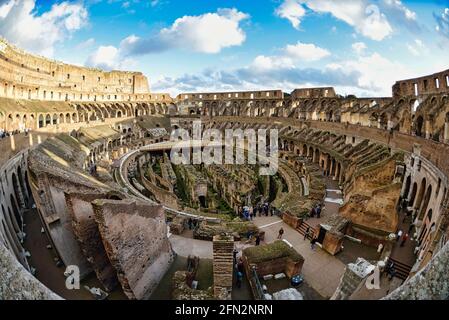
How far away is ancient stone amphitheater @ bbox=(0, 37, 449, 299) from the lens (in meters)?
9.66

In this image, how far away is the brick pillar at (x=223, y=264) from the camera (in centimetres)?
947

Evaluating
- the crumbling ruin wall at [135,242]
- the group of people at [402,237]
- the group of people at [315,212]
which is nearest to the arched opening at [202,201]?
the group of people at [315,212]

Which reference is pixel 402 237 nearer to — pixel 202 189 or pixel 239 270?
pixel 239 270

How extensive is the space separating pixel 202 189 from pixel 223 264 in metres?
13.3

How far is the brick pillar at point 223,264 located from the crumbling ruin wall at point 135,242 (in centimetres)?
281

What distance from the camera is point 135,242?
1031 cm

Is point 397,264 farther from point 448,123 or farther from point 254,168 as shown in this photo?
point 254,168

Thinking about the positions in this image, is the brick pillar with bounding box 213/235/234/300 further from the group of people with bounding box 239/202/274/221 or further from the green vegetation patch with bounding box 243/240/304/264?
the group of people with bounding box 239/202/274/221

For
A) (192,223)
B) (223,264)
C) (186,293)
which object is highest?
(223,264)

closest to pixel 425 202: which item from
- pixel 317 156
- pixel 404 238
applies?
pixel 404 238

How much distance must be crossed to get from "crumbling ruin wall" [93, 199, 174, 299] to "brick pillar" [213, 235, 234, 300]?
2.81 meters

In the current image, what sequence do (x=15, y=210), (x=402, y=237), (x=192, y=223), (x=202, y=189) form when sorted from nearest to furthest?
(x=402, y=237) → (x=192, y=223) → (x=15, y=210) → (x=202, y=189)

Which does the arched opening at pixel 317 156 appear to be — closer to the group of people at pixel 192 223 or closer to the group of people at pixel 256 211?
the group of people at pixel 256 211

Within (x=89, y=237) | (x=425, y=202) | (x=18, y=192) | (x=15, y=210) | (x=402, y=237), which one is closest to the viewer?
(x=89, y=237)
